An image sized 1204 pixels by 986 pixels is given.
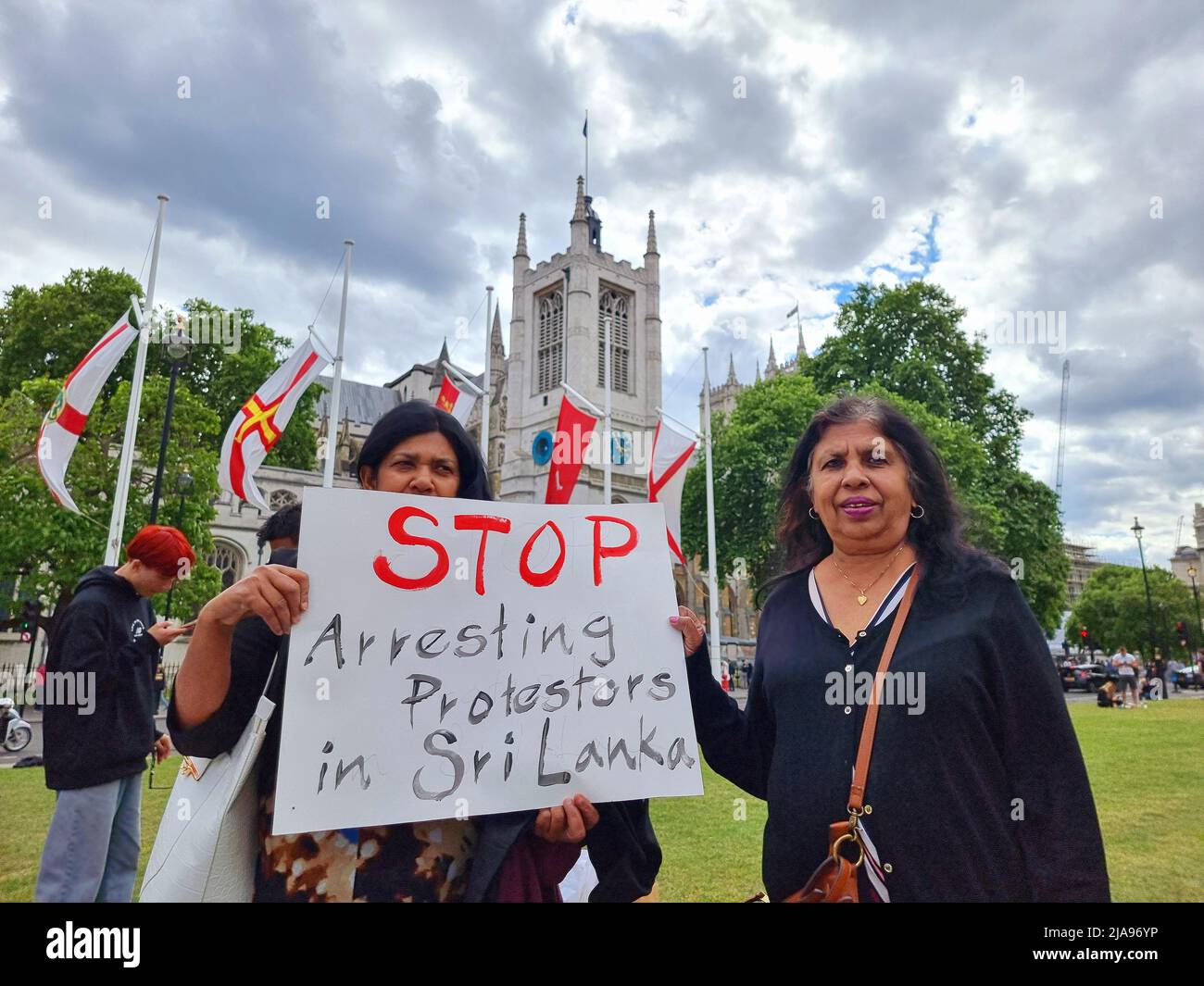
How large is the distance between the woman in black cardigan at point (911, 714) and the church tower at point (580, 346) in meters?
44.6

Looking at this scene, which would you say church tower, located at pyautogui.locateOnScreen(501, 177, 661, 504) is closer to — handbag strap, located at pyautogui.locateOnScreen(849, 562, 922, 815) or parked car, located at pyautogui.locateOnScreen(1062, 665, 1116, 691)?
parked car, located at pyautogui.locateOnScreen(1062, 665, 1116, 691)

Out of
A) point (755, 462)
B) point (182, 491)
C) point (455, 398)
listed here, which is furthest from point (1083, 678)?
point (182, 491)

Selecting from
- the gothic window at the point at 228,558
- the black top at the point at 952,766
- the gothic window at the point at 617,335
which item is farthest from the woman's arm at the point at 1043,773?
the gothic window at the point at 617,335

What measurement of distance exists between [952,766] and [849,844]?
1.06 feet

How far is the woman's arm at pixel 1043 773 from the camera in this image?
1.71m

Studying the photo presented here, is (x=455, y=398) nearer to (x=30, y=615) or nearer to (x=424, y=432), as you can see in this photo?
(x=424, y=432)

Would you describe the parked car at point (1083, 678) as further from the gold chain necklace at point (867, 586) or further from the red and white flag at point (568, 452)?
the gold chain necklace at point (867, 586)

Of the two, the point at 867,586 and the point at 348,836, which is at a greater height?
the point at 867,586

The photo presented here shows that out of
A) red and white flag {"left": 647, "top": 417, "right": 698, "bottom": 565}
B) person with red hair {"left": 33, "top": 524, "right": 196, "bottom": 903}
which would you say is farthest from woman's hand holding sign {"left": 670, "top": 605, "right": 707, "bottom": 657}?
red and white flag {"left": 647, "top": 417, "right": 698, "bottom": 565}

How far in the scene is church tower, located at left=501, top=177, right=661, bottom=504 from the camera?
4834cm

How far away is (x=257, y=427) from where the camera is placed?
12133 millimetres

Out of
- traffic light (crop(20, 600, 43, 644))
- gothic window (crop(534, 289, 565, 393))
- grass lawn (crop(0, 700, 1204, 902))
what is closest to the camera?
grass lawn (crop(0, 700, 1204, 902))
